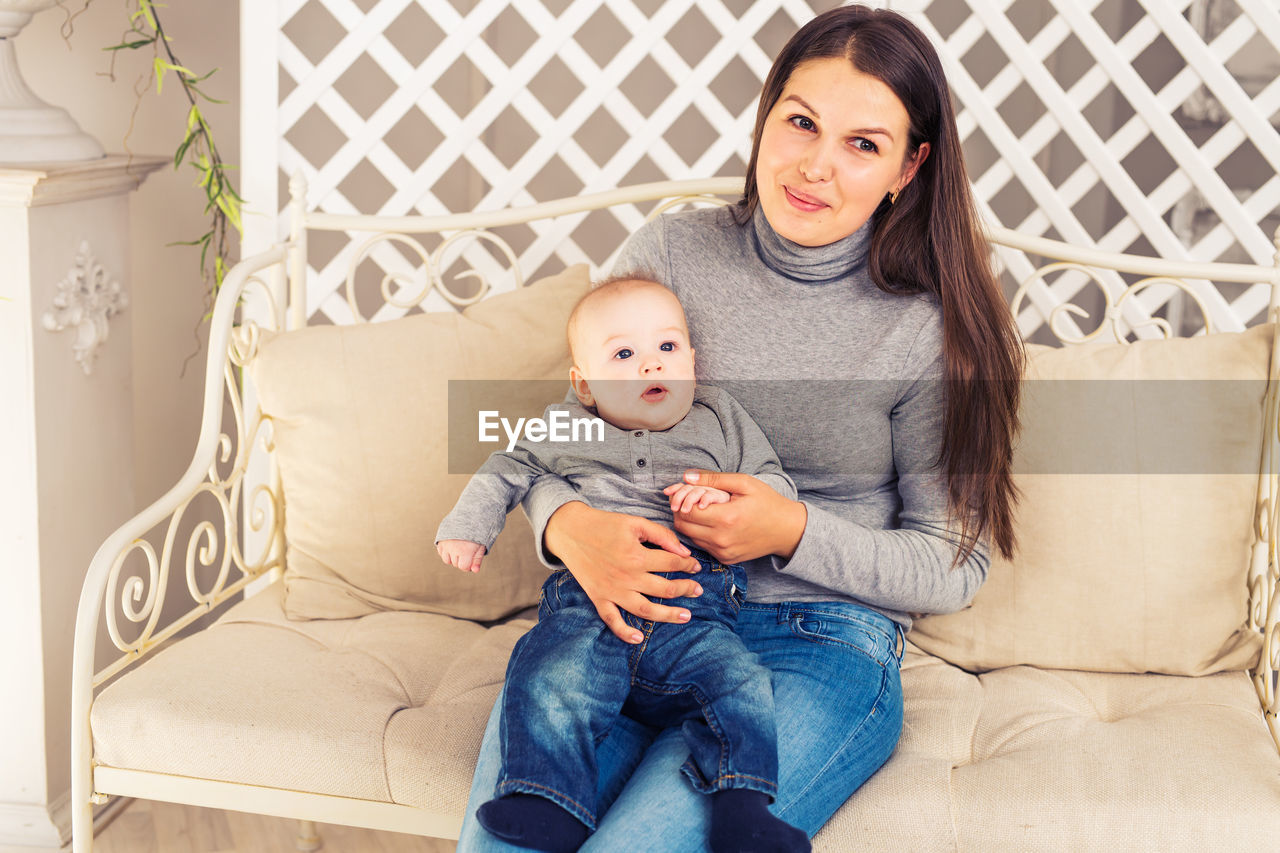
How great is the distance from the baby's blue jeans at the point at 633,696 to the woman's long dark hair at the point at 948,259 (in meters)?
0.33

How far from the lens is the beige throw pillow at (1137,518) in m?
1.42

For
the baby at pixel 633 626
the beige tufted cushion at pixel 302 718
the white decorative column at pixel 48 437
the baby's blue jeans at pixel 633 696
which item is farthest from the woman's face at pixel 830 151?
the white decorative column at pixel 48 437

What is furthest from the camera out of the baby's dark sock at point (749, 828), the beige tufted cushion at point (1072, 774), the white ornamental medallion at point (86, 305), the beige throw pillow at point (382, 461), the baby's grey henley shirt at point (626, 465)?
the white ornamental medallion at point (86, 305)

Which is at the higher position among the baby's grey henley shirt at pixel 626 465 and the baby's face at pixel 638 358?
the baby's face at pixel 638 358

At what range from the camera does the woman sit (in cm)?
117

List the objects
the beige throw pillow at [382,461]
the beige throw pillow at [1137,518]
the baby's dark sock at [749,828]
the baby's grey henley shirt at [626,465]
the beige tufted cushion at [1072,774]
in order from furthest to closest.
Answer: the beige throw pillow at [382,461] < the beige throw pillow at [1137,518] < the baby's grey henley shirt at [626,465] < the beige tufted cushion at [1072,774] < the baby's dark sock at [749,828]

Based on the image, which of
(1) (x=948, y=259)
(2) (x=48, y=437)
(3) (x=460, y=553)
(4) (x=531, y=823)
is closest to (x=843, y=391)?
(1) (x=948, y=259)

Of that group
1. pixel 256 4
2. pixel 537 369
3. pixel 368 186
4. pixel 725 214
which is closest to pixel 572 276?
pixel 537 369

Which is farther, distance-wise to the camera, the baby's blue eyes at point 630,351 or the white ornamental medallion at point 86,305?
the white ornamental medallion at point 86,305

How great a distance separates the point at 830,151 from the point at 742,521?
44 centimetres

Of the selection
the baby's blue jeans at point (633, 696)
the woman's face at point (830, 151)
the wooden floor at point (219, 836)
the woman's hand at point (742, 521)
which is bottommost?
the wooden floor at point (219, 836)

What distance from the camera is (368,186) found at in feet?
7.73

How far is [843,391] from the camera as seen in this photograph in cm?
133

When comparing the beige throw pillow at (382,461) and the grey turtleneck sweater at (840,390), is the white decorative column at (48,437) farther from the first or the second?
the grey turtleneck sweater at (840,390)
